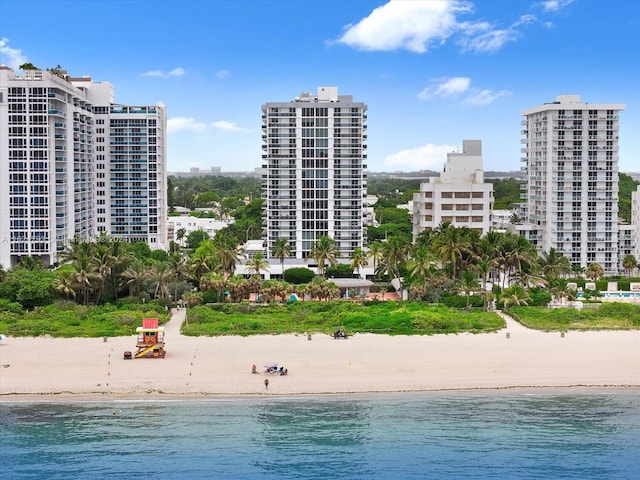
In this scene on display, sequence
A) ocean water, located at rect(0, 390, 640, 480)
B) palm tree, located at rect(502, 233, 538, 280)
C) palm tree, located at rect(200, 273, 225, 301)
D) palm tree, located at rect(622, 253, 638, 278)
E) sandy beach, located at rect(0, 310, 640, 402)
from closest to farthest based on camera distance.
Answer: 1. ocean water, located at rect(0, 390, 640, 480)
2. sandy beach, located at rect(0, 310, 640, 402)
3. palm tree, located at rect(200, 273, 225, 301)
4. palm tree, located at rect(502, 233, 538, 280)
5. palm tree, located at rect(622, 253, 638, 278)

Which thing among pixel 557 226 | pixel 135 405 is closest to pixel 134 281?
pixel 135 405

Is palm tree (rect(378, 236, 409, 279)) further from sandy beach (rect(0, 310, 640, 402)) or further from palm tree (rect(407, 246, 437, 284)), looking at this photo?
sandy beach (rect(0, 310, 640, 402))

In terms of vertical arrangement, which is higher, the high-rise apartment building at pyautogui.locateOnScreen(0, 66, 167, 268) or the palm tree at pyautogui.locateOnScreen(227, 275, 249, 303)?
the high-rise apartment building at pyautogui.locateOnScreen(0, 66, 167, 268)

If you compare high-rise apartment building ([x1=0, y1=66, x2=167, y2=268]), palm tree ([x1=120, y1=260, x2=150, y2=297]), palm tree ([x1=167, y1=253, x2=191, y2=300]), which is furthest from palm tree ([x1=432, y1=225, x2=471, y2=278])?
high-rise apartment building ([x1=0, y1=66, x2=167, y2=268])

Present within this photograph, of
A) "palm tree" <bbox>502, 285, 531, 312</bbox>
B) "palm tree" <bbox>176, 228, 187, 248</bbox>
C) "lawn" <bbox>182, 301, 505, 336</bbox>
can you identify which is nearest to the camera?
"lawn" <bbox>182, 301, 505, 336</bbox>

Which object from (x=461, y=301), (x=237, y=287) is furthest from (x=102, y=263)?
(x=461, y=301)

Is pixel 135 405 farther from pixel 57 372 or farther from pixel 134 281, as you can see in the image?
pixel 134 281

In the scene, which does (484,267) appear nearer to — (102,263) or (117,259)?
(117,259)
